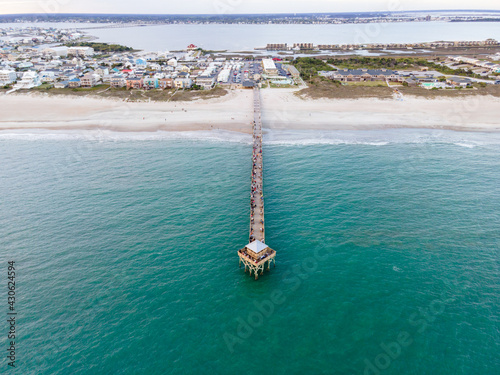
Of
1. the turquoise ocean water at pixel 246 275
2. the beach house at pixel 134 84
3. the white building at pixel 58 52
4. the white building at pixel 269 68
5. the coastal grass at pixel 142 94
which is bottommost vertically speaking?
the turquoise ocean water at pixel 246 275

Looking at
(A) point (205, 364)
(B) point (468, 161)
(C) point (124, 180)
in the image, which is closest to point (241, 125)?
(C) point (124, 180)

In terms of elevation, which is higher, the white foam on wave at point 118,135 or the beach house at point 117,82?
the beach house at point 117,82

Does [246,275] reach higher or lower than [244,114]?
lower

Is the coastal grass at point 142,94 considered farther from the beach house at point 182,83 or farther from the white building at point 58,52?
the white building at point 58,52

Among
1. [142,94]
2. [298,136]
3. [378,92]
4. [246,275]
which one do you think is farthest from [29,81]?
[378,92]

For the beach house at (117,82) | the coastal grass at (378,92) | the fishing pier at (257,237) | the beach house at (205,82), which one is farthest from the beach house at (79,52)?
the fishing pier at (257,237)

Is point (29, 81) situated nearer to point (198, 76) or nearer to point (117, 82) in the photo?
point (117, 82)
